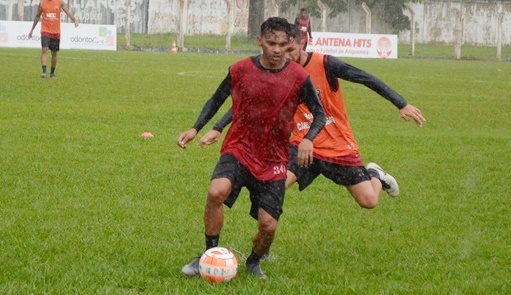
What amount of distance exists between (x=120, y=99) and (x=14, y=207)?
33.7 ft

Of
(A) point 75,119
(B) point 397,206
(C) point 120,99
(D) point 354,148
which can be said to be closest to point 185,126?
(A) point 75,119

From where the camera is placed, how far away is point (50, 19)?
22797 millimetres

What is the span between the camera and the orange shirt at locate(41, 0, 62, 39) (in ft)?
74.5

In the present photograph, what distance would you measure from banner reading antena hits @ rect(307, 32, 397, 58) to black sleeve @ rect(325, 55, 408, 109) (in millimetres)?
A: 33379

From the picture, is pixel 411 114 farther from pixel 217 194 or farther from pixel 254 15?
pixel 254 15

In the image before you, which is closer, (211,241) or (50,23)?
(211,241)

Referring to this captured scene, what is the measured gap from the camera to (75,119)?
15188 millimetres

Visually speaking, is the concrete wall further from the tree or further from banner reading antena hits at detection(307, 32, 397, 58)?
banner reading antena hits at detection(307, 32, 397, 58)

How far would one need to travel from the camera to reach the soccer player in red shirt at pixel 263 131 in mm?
6391

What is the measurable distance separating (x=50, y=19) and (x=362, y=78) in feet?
54.8

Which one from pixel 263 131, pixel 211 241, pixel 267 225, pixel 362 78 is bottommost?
pixel 211 241

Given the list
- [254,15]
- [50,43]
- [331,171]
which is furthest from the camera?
[254,15]

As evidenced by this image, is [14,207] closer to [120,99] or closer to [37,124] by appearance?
[37,124]

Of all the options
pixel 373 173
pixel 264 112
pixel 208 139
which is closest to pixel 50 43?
pixel 373 173
